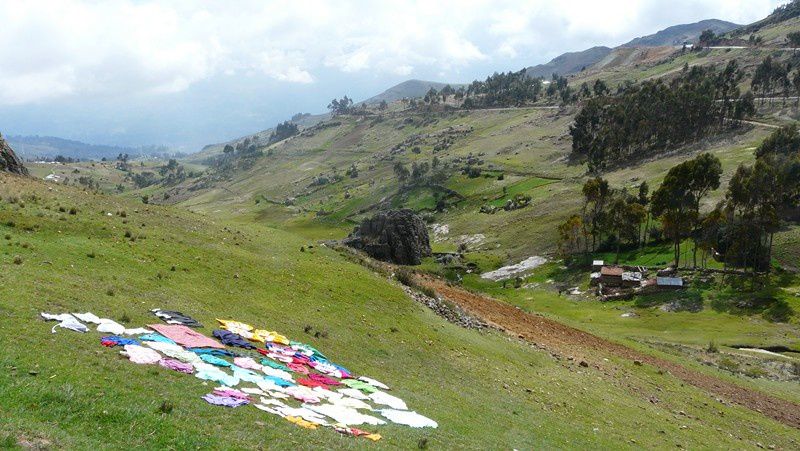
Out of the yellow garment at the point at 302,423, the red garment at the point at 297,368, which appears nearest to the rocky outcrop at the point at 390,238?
the red garment at the point at 297,368

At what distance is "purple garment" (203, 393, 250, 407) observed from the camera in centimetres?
1559

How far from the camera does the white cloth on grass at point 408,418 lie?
61.8 ft

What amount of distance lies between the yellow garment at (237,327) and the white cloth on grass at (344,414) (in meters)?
7.11

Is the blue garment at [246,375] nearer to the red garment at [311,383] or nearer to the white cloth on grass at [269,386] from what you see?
the white cloth on grass at [269,386]

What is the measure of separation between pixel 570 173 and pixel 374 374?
155438 mm

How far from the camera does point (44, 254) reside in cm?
2708

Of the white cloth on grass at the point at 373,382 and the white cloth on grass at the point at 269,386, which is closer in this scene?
the white cloth on grass at the point at 269,386

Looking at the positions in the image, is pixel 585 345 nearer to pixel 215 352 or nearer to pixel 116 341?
pixel 215 352

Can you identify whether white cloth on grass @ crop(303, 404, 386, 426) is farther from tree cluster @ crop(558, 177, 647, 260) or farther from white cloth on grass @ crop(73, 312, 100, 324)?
tree cluster @ crop(558, 177, 647, 260)

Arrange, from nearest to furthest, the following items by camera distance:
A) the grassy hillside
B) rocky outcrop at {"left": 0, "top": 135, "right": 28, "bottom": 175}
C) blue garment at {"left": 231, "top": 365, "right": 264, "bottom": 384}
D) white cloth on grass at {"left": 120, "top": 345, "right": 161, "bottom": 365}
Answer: the grassy hillside
white cloth on grass at {"left": 120, "top": 345, "right": 161, "bottom": 365}
blue garment at {"left": 231, "top": 365, "right": 264, "bottom": 384}
rocky outcrop at {"left": 0, "top": 135, "right": 28, "bottom": 175}

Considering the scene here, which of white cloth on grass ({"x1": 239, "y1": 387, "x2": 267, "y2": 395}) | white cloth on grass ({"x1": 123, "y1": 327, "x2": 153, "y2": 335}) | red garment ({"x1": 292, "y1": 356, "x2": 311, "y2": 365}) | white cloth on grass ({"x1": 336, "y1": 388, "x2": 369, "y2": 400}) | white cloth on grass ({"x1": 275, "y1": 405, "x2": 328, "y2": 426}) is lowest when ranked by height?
white cloth on grass ({"x1": 336, "y1": 388, "x2": 369, "y2": 400})

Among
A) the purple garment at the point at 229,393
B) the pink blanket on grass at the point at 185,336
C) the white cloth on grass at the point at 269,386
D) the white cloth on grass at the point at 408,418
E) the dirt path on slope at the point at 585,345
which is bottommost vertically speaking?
the dirt path on slope at the point at 585,345

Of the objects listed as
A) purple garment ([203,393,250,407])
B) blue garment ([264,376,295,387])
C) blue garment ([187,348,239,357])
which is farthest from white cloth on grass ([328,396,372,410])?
blue garment ([187,348,239,357])

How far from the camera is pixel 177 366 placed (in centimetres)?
1752
